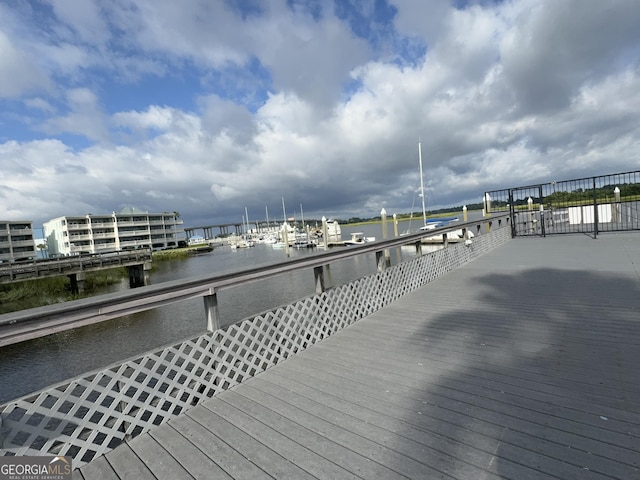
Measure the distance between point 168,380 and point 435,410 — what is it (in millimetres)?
1918

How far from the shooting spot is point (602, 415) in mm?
1869

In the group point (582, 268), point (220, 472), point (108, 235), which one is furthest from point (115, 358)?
point (108, 235)

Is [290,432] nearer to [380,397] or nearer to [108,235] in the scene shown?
[380,397]

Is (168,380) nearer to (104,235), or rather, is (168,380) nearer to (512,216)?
(512,216)

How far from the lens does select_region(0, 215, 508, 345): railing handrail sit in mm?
1783

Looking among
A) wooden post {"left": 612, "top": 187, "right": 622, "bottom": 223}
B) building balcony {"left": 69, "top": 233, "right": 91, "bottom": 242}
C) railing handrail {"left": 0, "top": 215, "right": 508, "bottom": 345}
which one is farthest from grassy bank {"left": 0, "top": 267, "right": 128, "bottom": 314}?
building balcony {"left": 69, "top": 233, "right": 91, "bottom": 242}

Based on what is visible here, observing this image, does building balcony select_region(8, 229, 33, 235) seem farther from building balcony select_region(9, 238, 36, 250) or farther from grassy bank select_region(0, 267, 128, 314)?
grassy bank select_region(0, 267, 128, 314)

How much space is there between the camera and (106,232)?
181 feet

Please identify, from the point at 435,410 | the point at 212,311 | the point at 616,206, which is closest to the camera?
the point at 435,410

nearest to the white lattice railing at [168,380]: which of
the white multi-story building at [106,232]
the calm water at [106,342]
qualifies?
the calm water at [106,342]

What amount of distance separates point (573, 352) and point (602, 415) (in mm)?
947

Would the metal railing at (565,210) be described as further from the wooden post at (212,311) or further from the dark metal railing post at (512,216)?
the wooden post at (212,311)

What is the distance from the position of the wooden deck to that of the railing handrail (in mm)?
868

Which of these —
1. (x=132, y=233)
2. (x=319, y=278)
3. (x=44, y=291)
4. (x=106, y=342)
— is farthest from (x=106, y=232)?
(x=319, y=278)
